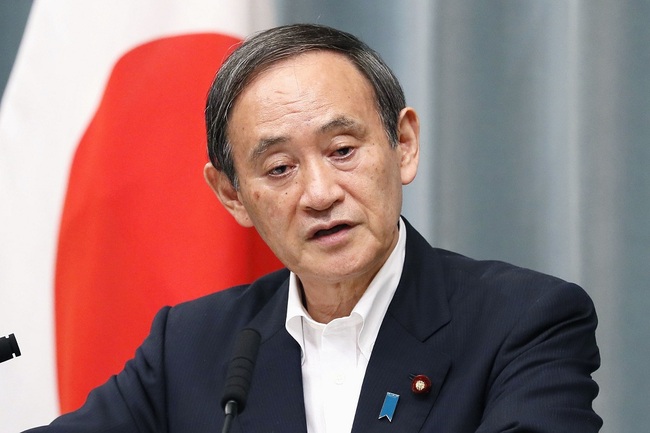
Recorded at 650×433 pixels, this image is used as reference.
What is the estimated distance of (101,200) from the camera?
2.90 m

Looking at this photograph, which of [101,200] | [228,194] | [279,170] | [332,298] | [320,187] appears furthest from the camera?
[101,200]

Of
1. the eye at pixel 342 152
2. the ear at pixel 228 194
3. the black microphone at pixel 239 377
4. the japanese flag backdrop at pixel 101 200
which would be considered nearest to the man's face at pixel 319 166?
the eye at pixel 342 152

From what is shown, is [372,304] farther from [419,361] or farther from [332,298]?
[419,361]

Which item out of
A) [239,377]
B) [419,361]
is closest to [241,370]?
[239,377]

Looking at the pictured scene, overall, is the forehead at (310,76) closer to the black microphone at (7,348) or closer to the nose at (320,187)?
the nose at (320,187)

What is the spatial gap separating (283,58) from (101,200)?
0.89 m

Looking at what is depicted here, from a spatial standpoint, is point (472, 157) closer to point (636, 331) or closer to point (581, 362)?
point (636, 331)

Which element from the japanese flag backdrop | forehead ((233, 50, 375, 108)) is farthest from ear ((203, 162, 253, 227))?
the japanese flag backdrop

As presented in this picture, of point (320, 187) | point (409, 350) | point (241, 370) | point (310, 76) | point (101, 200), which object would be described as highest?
point (310, 76)

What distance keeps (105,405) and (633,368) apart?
1.50 m

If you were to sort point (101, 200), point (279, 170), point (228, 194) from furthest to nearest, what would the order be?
point (101, 200) → point (228, 194) → point (279, 170)

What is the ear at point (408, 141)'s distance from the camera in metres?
2.38

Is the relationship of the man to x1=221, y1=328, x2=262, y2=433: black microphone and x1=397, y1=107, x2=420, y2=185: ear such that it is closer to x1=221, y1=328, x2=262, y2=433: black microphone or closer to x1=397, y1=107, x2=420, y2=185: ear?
x1=397, y1=107, x2=420, y2=185: ear

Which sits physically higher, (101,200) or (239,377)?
(101,200)
